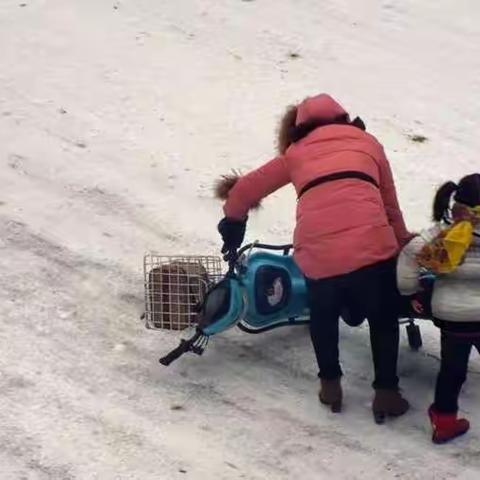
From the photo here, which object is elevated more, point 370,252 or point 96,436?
point 370,252

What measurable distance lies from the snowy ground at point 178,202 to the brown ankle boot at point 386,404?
6 cm

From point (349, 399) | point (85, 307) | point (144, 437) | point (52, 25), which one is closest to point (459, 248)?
point (349, 399)

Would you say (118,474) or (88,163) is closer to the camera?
(118,474)

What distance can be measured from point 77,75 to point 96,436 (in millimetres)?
4120

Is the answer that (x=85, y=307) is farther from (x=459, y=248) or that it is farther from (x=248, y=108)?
(x=248, y=108)

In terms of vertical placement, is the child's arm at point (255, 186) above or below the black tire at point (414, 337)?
above

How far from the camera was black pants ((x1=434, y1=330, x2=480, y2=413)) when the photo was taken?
4.52 metres

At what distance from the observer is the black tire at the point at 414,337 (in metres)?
5.32

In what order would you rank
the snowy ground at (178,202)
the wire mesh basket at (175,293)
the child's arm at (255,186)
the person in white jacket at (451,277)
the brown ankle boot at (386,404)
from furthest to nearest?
the wire mesh basket at (175,293) → the child's arm at (255,186) → the brown ankle boot at (386,404) → the snowy ground at (178,202) → the person in white jacket at (451,277)

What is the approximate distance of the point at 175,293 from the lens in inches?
205

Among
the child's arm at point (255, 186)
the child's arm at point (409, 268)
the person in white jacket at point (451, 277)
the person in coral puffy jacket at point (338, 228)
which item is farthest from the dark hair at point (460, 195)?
the child's arm at point (255, 186)

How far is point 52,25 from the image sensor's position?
880 cm

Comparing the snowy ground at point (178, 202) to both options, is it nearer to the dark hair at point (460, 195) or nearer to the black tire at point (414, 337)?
the black tire at point (414, 337)

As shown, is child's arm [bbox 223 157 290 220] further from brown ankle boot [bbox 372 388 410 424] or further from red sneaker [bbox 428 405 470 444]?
red sneaker [bbox 428 405 470 444]
